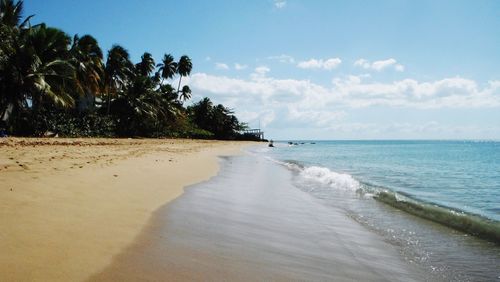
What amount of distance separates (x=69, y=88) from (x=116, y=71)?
1555cm

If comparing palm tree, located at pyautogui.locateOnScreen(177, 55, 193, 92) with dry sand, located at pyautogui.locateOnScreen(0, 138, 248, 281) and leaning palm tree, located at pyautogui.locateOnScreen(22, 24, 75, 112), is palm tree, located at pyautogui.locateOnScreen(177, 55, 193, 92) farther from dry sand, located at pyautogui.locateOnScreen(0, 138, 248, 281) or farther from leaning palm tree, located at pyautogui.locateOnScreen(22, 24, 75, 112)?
dry sand, located at pyautogui.locateOnScreen(0, 138, 248, 281)

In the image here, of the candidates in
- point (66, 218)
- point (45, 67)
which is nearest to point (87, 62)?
point (45, 67)

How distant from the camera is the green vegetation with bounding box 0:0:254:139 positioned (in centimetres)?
2348

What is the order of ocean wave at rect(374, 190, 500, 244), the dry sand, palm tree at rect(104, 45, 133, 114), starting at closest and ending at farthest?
the dry sand < ocean wave at rect(374, 190, 500, 244) < palm tree at rect(104, 45, 133, 114)

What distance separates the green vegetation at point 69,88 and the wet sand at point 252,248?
22.1 m

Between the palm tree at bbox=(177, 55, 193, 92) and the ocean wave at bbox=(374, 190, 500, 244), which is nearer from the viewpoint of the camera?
the ocean wave at bbox=(374, 190, 500, 244)

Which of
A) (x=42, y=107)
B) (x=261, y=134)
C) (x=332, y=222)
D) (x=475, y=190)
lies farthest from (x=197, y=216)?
(x=261, y=134)

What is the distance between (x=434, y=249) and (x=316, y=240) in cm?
152

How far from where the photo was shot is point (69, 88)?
27.6 m

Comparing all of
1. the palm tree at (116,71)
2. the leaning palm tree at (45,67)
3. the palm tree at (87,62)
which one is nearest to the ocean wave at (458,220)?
the leaning palm tree at (45,67)

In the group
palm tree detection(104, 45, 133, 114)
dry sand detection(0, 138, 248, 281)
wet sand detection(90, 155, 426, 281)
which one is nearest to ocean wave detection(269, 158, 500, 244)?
wet sand detection(90, 155, 426, 281)

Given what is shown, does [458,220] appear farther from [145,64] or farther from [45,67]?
[145,64]

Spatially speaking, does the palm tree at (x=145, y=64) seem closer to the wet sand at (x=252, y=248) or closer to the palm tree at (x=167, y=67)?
the palm tree at (x=167, y=67)

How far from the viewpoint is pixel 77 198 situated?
208 inches
